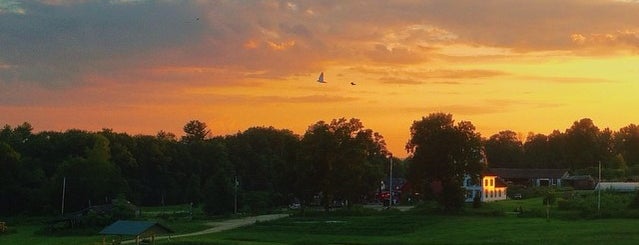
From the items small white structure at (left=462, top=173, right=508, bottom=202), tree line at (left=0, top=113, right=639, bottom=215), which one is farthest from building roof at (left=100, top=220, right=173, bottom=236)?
small white structure at (left=462, top=173, right=508, bottom=202)

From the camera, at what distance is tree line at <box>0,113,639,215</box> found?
8569cm

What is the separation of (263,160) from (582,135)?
61.5 metres

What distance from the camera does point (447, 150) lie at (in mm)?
84375

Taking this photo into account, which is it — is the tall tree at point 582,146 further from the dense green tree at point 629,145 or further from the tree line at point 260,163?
the dense green tree at point 629,145

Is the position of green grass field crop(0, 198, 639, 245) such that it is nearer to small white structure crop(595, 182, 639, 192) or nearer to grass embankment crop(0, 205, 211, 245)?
grass embankment crop(0, 205, 211, 245)

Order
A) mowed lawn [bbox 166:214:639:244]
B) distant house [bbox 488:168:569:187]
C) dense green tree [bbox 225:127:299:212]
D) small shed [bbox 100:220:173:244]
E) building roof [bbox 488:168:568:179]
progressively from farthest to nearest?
building roof [bbox 488:168:568:179]
distant house [bbox 488:168:569:187]
dense green tree [bbox 225:127:299:212]
small shed [bbox 100:220:173:244]
mowed lawn [bbox 166:214:639:244]

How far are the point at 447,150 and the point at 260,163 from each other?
2492 inches

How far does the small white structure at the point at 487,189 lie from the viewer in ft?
341

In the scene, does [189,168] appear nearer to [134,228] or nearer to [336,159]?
[336,159]

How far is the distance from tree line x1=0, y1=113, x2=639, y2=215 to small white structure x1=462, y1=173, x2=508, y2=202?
10.3 metres

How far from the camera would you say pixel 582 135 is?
527 ft

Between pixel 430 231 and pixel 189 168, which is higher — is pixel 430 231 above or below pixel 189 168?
below

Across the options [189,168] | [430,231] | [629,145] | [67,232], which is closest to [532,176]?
[629,145]

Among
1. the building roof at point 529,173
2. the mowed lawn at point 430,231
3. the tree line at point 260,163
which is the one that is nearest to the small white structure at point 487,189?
the tree line at point 260,163
